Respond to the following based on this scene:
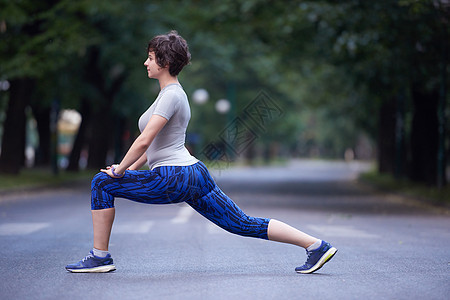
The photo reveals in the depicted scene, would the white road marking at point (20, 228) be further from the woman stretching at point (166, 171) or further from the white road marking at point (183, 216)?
the woman stretching at point (166, 171)

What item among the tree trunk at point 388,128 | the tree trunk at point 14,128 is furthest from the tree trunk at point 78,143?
the tree trunk at point 388,128

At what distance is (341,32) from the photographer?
725 inches

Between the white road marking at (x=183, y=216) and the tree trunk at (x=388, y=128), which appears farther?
the tree trunk at (x=388, y=128)

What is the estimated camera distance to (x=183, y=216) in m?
14.1

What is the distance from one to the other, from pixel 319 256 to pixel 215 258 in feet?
5.23

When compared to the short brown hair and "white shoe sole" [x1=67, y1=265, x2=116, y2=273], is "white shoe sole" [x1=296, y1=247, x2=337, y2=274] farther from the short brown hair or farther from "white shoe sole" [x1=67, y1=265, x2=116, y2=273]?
the short brown hair

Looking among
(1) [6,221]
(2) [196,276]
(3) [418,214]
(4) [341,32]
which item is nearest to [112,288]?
(2) [196,276]

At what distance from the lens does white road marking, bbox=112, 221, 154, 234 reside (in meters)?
11.0

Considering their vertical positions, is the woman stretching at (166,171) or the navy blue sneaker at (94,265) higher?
the woman stretching at (166,171)

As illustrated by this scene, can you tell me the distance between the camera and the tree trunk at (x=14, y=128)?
25125 mm

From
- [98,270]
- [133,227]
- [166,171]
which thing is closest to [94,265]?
[98,270]

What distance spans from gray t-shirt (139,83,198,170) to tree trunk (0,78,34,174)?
19.8 m

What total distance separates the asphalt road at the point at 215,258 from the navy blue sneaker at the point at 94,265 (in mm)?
80

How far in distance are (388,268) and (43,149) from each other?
4022 cm
